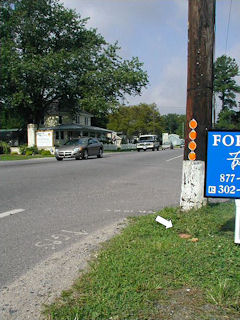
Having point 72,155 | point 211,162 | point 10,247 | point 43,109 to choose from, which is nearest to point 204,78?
point 211,162

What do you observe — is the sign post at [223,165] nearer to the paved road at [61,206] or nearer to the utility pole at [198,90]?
the utility pole at [198,90]

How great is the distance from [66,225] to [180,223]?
196cm

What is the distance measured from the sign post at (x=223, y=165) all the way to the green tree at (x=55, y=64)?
111 ft

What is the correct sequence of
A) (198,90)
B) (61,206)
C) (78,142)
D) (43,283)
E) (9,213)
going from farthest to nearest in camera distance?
1. (78,142)
2. (61,206)
3. (9,213)
4. (198,90)
5. (43,283)

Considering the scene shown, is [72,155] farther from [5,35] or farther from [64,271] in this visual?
[5,35]

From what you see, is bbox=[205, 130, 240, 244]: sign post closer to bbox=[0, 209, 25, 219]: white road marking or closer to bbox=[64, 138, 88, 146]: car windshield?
bbox=[0, 209, 25, 219]: white road marking

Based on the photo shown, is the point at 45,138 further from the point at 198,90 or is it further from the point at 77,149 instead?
the point at 198,90

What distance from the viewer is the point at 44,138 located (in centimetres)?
3441

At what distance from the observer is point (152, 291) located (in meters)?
3.09

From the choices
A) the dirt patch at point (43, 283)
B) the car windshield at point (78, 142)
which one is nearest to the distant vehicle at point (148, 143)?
the car windshield at point (78, 142)

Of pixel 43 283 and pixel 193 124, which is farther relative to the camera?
pixel 193 124

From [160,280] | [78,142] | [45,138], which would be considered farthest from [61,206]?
[45,138]

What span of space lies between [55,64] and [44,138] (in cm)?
850

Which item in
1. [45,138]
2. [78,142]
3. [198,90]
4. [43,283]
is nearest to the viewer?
[43,283]
